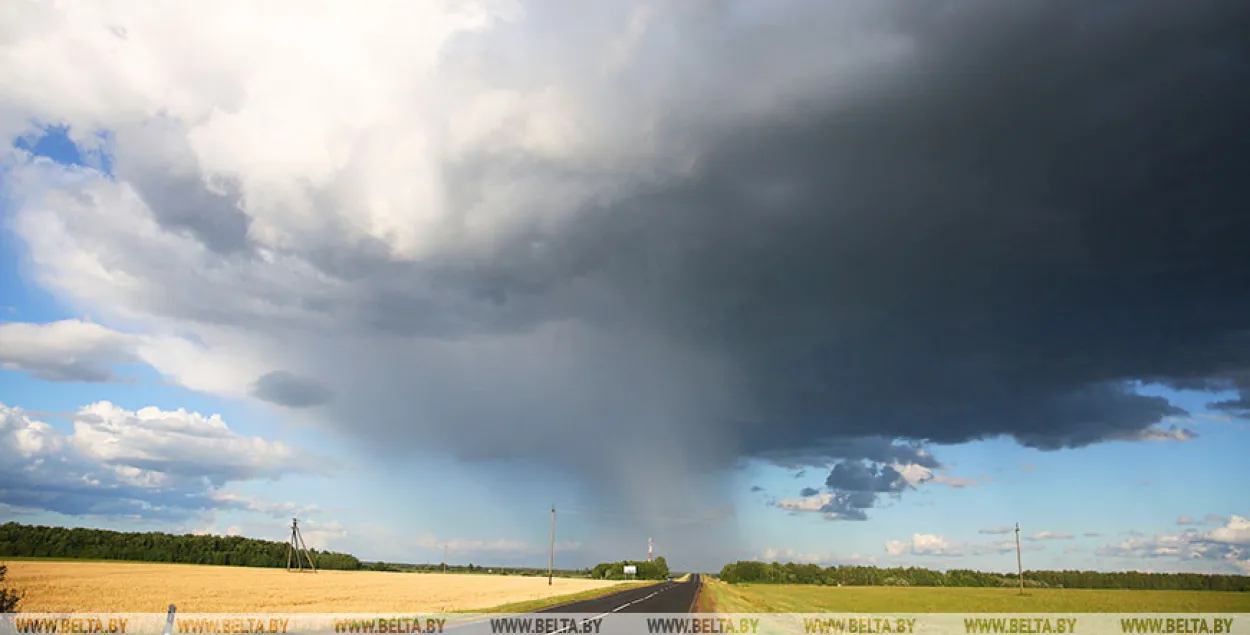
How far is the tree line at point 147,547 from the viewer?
146250 millimetres

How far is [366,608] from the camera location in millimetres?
42625

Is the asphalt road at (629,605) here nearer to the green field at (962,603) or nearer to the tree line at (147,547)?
the green field at (962,603)

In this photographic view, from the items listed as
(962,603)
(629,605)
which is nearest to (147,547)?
(629,605)

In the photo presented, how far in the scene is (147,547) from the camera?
16288 centimetres

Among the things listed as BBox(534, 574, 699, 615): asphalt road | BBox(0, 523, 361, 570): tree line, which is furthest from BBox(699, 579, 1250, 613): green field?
BBox(0, 523, 361, 570): tree line

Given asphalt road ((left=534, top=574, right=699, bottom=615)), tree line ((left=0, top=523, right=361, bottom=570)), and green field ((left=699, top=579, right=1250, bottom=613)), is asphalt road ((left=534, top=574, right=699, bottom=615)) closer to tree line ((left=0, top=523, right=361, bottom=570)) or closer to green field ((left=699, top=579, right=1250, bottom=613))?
green field ((left=699, top=579, right=1250, bottom=613))

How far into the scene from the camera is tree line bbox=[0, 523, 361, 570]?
146 meters

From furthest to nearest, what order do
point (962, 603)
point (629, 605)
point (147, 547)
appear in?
point (147, 547)
point (962, 603)
point (629, 605)

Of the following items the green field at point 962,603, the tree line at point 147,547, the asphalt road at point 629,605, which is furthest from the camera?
the tree line at point 147,547

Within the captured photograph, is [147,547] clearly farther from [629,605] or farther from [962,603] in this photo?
[962,603]

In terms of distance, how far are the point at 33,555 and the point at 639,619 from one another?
161 metres

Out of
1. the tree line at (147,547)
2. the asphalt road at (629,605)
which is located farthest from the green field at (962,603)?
the tree line at (147,547)

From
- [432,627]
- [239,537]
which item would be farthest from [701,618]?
A: [239,537]

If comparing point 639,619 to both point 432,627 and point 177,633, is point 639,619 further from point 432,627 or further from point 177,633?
point 177,633
